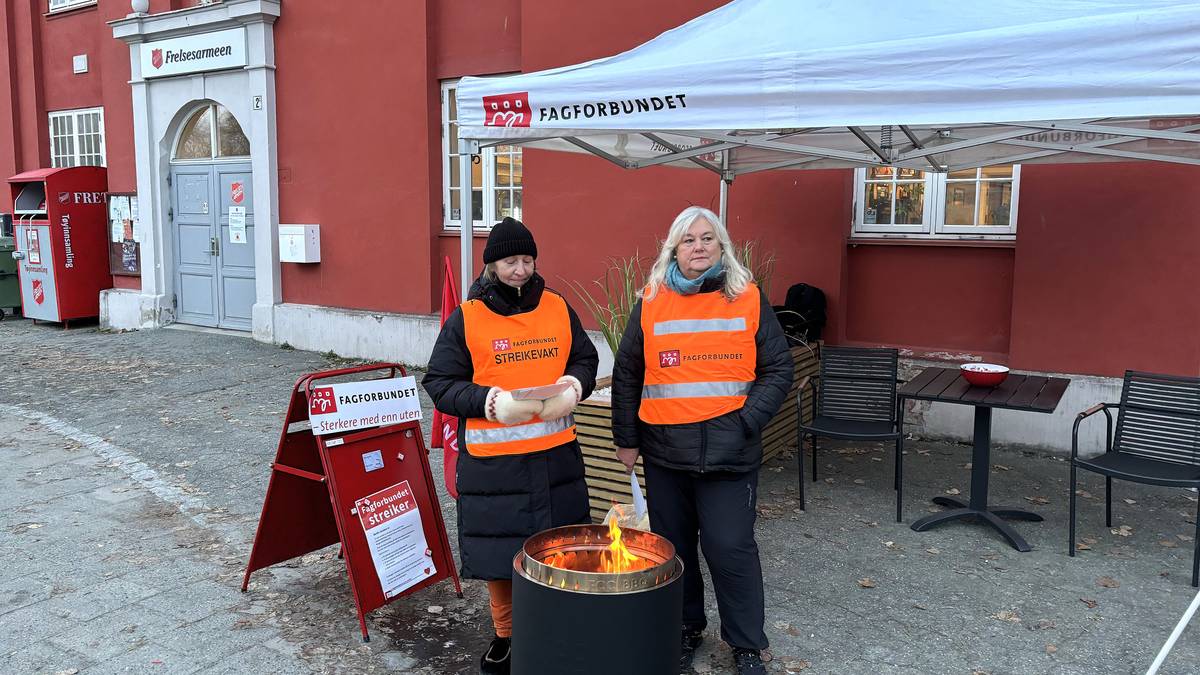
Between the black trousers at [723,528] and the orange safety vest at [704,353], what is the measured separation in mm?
256

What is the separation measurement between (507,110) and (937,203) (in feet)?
12.7

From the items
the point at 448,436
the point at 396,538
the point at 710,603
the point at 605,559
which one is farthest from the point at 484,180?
the point at 605,559

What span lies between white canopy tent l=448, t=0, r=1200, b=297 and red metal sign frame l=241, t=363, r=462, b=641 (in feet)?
5.21

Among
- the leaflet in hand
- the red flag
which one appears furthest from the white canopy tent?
the leaflet in hand

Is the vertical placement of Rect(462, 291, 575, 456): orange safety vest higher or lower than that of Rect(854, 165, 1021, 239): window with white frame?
lower

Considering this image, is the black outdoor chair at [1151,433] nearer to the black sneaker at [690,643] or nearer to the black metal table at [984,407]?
the black metal table at [984,407]

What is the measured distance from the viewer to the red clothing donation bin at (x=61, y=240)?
41.7ft

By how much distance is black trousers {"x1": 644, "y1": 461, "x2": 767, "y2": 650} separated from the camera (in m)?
3.39

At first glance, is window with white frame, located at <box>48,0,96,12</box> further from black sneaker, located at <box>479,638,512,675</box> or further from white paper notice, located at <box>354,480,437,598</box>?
black sneaker, located at <box>479,638,512,675</box>

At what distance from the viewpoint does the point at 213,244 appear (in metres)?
12.0

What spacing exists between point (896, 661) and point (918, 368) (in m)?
3.80

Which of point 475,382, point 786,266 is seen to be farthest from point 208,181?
point 475,382

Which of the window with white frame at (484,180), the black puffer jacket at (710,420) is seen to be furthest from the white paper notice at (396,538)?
the window with white frame at (484,180)

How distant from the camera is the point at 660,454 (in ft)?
11.4
